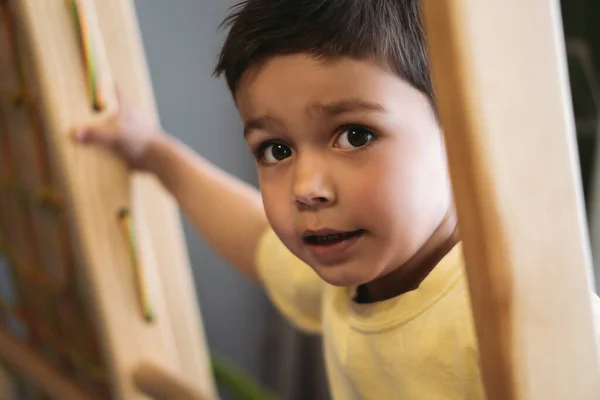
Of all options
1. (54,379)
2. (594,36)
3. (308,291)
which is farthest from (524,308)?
(594,36)

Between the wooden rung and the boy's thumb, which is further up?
the boy's thumb

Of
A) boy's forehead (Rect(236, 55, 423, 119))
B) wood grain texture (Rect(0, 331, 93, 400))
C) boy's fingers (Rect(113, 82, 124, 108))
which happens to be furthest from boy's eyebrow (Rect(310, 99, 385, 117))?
wood grain texture (Rect(0, 331, 93, 400))

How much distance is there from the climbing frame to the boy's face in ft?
0.81

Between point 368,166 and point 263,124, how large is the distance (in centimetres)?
6

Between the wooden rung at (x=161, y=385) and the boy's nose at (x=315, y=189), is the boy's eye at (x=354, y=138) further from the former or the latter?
the wooden rung at (x=161, y=385)

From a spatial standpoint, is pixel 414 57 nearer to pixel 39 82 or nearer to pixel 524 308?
pixel 524 308

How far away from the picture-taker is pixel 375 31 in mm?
295

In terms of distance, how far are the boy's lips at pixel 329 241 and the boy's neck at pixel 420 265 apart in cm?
5

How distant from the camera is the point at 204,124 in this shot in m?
0.90

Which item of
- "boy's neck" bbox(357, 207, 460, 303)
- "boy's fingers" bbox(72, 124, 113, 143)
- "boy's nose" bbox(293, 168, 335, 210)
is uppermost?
"boy's fingers" bbox(72, 124, 113, 143)

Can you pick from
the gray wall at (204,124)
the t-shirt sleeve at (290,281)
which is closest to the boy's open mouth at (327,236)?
the t-shirt sleeve at (290,281)

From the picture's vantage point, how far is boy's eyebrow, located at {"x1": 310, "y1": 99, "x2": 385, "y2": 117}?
29cm

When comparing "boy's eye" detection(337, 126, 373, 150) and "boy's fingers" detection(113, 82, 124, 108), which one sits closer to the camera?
"boy's eye" detection(337, 126, 373, 150)

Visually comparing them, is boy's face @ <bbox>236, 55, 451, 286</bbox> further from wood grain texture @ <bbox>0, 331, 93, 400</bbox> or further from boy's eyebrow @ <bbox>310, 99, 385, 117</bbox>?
wood grain texture @ <bbox>0, 331, 93, 400</bbox>
